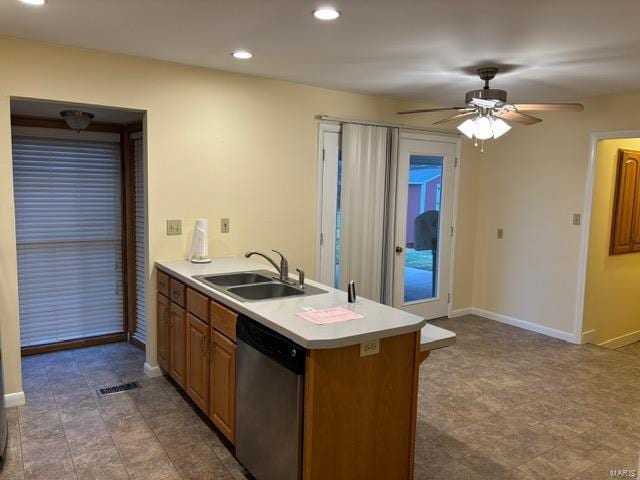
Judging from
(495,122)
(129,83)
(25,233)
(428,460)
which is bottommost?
(428,460)

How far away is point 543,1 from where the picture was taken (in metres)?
2.21

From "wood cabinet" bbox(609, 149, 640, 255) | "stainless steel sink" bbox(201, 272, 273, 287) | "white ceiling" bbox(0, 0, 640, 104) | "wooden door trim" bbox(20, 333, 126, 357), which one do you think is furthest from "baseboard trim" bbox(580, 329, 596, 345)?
"wooden door trim" bbox(20, 333, 126, 357)

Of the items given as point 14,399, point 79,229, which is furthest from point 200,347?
point 79,229

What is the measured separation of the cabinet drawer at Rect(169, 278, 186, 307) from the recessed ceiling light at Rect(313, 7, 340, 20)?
1.87 metres

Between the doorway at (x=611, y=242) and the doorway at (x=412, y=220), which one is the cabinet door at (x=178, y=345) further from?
the doorway at (x=611, y=242)

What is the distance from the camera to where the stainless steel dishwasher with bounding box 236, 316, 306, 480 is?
6.64 feet

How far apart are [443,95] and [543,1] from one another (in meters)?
2.35

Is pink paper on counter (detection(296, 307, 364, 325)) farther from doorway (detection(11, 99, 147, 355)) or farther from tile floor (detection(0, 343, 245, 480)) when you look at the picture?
doorway (detection(11, 99, 147, 355))

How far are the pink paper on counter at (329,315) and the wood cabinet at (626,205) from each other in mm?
3832

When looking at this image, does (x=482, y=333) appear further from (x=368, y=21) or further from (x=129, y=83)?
(x=129, y=83)

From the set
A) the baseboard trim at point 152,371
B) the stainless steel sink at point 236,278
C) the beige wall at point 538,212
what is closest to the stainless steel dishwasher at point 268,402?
the stainless steel sink at point 236,278

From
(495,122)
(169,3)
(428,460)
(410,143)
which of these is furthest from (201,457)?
(410,143)

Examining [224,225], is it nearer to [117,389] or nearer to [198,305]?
[198,305]

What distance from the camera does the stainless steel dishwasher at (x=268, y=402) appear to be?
202 cm
